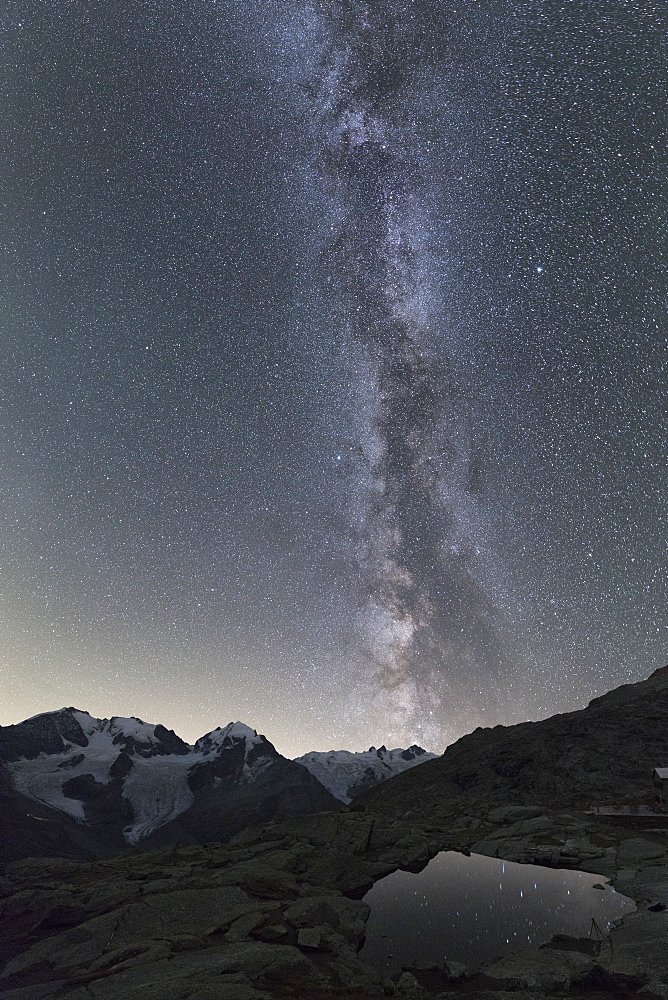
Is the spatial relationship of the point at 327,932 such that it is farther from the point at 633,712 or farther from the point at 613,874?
the point at 633,712

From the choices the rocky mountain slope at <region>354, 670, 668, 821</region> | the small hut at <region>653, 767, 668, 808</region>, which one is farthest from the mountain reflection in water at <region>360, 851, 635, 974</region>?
the rocky mountain slope at <region>354, 670, 668, 821</region>

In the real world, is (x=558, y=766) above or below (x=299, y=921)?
above

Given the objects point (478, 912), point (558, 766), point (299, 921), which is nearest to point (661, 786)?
point (558, 766)

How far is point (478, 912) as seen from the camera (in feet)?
76.2

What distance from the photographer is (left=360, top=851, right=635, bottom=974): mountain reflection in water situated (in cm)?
1919

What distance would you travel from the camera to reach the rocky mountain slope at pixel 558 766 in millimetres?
55969

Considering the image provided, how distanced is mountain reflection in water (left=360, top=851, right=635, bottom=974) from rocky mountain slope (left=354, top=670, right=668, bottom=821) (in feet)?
88.8

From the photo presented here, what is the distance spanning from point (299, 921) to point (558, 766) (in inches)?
2031

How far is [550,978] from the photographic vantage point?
14555 millimetres

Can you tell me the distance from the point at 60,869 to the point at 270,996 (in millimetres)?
44594

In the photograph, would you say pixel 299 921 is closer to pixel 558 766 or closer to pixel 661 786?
pixel 661 786

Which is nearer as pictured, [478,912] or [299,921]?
[299,921]

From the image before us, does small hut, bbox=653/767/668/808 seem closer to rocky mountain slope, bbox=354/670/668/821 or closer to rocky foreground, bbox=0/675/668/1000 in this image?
rocky foreground, bbox=0/675/668/1000

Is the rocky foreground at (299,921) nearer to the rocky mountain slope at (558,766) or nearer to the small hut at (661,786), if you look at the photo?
the small hut at (661,786)
